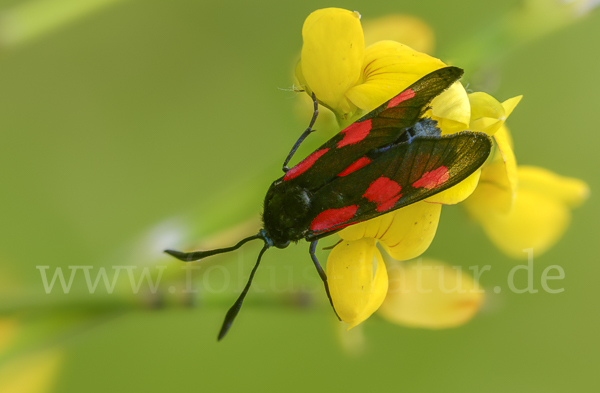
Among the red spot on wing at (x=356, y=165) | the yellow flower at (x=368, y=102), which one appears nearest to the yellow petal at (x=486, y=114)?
the yellow flower at (x=368, y=102)

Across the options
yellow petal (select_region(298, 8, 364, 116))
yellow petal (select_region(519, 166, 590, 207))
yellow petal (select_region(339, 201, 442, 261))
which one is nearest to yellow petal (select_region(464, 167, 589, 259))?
yellow petal (select_region(519, 166, 590, 207))

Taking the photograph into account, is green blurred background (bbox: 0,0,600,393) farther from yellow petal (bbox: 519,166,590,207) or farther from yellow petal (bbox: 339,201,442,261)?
yellow petal (bbox: 339,201,442,261)

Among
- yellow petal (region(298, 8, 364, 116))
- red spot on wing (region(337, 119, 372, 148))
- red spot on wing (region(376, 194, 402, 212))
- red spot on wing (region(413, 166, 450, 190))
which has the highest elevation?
yellow petal (region(298, 8, 364, 116))

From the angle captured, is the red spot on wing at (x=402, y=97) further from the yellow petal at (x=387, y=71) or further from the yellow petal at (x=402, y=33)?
the yellow petal at (x=402, y=33)

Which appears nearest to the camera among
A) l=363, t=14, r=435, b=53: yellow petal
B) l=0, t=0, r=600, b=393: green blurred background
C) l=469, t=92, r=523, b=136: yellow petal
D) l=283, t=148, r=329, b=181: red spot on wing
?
l=469, t=92, r=523, b=136: yellow petal

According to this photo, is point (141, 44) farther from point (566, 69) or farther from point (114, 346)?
point (566, 69)

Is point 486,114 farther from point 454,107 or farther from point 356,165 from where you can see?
point 356,165
